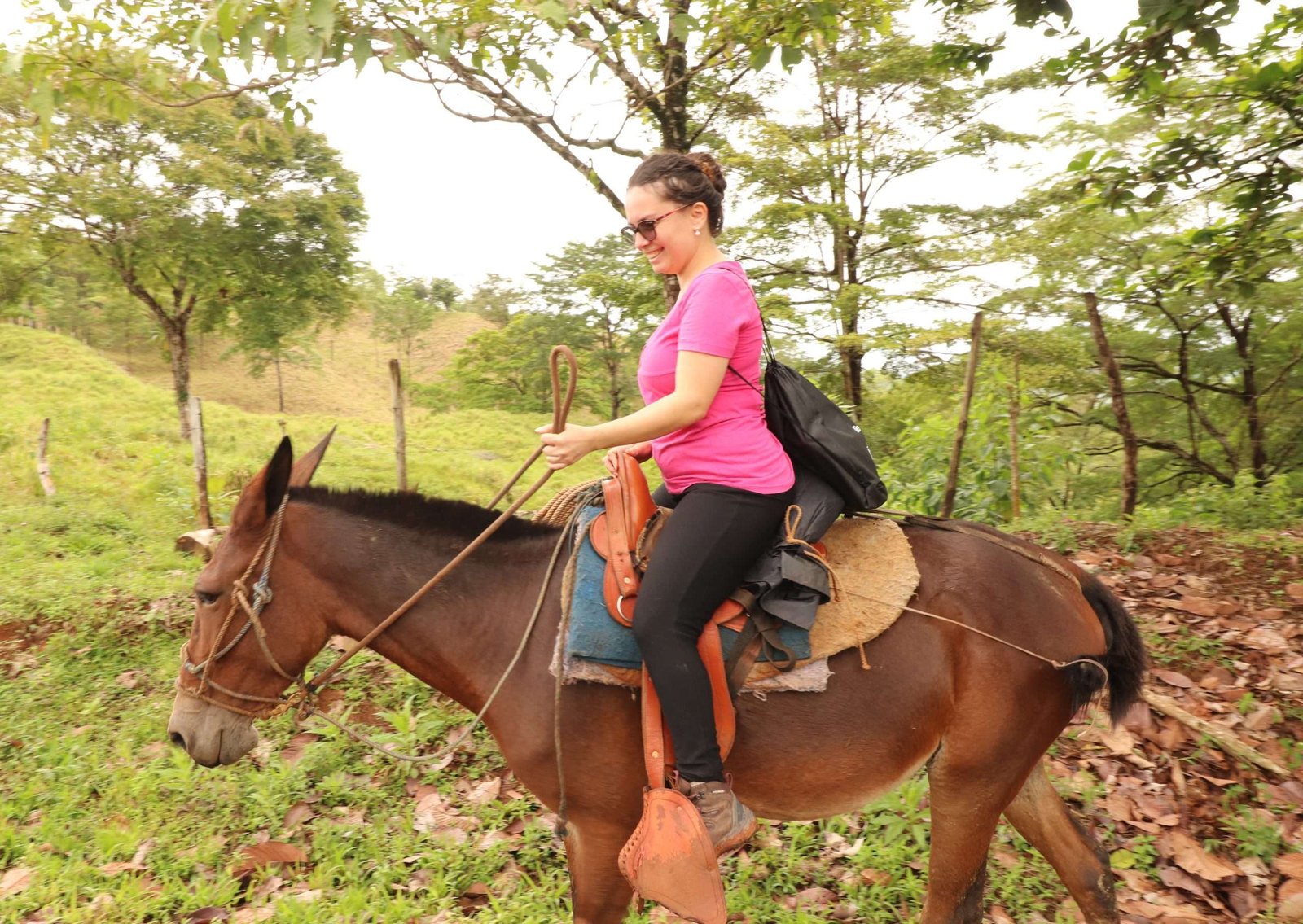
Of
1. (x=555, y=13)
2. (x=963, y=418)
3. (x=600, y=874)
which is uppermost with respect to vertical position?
(x=555, y=13)

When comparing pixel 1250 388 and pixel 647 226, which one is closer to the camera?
pixel 647 226

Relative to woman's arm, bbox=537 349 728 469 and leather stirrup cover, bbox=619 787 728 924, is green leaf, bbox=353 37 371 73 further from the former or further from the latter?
leather stirrup cover, bbox=619 787 728 924

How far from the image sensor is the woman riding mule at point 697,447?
6.99 feet

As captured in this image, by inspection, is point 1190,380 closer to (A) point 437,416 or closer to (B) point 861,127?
(B) point 861,127

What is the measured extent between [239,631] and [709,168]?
219cm

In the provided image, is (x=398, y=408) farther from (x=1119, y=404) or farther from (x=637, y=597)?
(x=1119, y=404)

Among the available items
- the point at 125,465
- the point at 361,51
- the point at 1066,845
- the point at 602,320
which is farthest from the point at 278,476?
the point at 602,320

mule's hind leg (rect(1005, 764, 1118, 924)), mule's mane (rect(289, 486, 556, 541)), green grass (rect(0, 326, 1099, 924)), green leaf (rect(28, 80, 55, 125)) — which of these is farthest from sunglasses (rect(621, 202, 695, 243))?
green leaf (rect(28, 80, 55, 125))

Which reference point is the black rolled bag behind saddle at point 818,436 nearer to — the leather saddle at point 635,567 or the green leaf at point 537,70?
the leather saddle at point 635,567

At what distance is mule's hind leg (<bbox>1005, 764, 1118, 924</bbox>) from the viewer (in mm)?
2838

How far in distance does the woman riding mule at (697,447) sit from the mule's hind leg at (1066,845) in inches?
53.4

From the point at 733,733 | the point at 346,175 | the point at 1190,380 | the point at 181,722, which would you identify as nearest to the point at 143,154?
the point at 346,175

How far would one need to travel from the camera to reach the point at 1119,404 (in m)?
7.61

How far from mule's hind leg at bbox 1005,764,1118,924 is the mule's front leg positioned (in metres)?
1.59
